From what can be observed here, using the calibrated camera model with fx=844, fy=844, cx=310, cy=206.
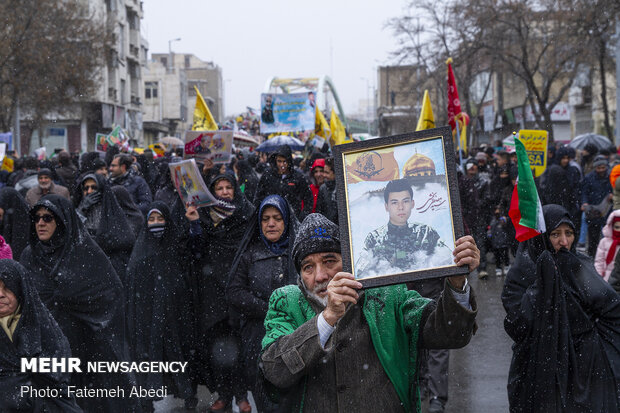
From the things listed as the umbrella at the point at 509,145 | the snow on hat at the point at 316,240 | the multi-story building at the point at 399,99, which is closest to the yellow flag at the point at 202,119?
the umbrella at the point at 509,145

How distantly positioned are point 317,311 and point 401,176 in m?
0.55

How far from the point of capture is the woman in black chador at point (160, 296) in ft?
21.6

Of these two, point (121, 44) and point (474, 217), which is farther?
point (121, 44)

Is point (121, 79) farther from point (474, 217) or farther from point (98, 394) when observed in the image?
point (98, 394)

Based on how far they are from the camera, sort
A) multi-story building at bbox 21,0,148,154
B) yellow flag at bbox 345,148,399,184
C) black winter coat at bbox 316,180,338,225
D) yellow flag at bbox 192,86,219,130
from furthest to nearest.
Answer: multi-story building at bbox 21,0,148,154 → yellow flag at bbox 192,86,219,130 → black winter coat at bbox 316,180,338,225 → yellow flag at bbox 345,148,399,184

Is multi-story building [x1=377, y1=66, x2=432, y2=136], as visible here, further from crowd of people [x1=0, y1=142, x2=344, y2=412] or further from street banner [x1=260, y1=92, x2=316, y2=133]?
crowd of people [x1=0, y1=142, x2=344, y2=412]

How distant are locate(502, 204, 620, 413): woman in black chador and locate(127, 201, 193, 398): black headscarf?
308cm

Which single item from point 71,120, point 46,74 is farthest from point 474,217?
point 71,120

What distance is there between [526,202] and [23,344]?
100 inches

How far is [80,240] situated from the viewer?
218 inches

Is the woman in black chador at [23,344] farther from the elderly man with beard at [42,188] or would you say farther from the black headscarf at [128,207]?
the elderly man with beard at [42,188]

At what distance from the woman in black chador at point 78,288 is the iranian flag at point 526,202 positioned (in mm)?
2857

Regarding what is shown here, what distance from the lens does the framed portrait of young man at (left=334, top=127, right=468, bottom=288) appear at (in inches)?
101

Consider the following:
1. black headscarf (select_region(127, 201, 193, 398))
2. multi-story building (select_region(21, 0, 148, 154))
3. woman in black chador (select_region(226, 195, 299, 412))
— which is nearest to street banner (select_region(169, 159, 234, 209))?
black headscarf (select_region(127, 201, 193, 398))
